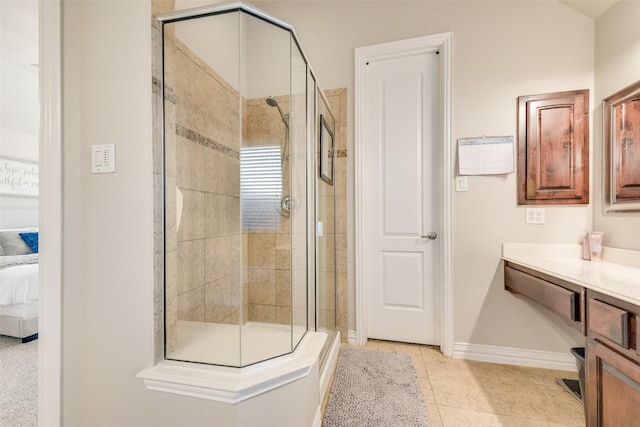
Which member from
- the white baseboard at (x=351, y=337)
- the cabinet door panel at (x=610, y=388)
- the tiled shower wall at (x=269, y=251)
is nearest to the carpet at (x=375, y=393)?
the white baseboard at (x=351, y=337)

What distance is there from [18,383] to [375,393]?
86.0 inches

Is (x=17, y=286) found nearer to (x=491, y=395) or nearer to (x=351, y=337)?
(x=351, y=337)

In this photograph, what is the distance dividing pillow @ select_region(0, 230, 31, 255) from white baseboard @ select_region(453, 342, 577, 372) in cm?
402

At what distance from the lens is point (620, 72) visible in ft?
5.26

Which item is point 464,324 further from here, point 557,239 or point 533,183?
point 533,183

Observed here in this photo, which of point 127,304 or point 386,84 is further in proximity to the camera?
point 386,84

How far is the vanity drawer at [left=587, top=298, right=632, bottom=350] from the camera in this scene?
2.84 ft

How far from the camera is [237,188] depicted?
1306mm

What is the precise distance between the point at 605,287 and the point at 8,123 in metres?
4.03

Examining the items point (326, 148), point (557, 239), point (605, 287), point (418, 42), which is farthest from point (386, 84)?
point (605, 287)

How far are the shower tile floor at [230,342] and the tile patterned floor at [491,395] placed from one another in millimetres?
886

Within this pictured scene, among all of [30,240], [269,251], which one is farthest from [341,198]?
[30,240]

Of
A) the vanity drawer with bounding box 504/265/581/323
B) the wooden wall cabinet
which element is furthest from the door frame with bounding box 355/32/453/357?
the wooden wall cabinet

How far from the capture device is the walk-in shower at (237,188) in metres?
1.15
